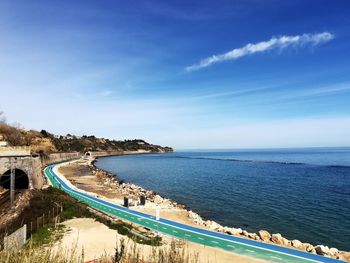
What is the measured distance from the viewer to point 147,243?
1903 centimetres

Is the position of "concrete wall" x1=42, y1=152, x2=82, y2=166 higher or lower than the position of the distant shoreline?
higher

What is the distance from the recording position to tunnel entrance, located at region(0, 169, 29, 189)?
3242 centimetres

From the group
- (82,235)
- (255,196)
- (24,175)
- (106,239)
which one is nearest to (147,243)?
(106,239)

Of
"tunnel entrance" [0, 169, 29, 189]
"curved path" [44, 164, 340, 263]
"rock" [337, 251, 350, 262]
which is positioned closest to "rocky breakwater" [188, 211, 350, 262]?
"rock" [337, 251, 350, 262]

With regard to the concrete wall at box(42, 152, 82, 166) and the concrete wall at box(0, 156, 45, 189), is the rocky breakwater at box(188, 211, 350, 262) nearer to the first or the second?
the concrete wall at box(0, 156, 45, 189)

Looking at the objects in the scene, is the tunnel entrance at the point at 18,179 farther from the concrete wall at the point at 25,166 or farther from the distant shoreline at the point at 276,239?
the distant shoreline at the point at 276,239

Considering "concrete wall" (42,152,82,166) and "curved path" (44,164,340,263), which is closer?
"curved path" (44,164,340,263)

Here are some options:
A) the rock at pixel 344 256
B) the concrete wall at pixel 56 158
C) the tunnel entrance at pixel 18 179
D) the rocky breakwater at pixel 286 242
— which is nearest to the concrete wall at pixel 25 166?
the tunnel entrance at pixel 18 179

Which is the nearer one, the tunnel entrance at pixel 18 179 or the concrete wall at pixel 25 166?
the concrete wall at pixel 25 166

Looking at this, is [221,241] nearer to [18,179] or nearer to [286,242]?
[286,242]

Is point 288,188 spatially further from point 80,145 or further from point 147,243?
point 80,145

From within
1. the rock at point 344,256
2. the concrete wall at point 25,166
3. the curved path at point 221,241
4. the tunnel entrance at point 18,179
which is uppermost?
the concrete wall at point 25,166

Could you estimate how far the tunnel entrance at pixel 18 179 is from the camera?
106 ft

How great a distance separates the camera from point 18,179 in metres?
36.1
